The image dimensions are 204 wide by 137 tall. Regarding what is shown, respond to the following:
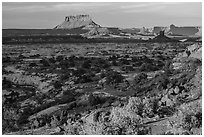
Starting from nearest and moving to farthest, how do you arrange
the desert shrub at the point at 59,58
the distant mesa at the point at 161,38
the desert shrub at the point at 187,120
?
1. the desert shrub at the point at 187,120
2. the desert shrub at the point at 59,58
3. the distant mesa at the point at 161,38

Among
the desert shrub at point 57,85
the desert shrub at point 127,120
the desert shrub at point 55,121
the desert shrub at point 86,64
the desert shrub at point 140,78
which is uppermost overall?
the desert shrub at point 86,64

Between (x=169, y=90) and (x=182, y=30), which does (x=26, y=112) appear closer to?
(x=169, y=90)

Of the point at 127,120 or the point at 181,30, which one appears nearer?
the point at 127,120

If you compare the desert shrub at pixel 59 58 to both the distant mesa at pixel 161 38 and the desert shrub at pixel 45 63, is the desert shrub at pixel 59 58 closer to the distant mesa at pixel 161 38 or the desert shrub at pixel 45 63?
the desert shrub at pixel 45 63

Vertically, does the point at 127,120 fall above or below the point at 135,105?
below

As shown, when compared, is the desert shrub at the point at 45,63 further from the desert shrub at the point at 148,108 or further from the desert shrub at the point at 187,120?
the desert shrub at the point at 187,120

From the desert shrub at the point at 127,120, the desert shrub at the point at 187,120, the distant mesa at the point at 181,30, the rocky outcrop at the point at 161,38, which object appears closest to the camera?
the desert shrub at the point at 187,120

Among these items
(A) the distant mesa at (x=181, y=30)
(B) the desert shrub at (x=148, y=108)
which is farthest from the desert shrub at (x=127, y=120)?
(A) the distant mesa at (x=181, y=30)

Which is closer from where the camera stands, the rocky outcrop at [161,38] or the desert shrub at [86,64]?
the desert shrub at [86,64]

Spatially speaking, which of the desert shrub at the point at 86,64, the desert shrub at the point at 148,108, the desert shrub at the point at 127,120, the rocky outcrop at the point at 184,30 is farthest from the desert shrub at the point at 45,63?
the rocky outcrop at the point at 184,30

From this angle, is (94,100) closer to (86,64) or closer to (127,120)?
(127,120)

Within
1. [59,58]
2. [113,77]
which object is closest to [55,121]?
[113,77]

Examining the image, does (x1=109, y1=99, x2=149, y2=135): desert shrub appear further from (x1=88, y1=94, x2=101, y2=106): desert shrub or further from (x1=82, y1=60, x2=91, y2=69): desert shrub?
(x1=82, y1=60, x2=91, y2=69): desert shrub

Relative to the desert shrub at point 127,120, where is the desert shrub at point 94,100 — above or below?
above
